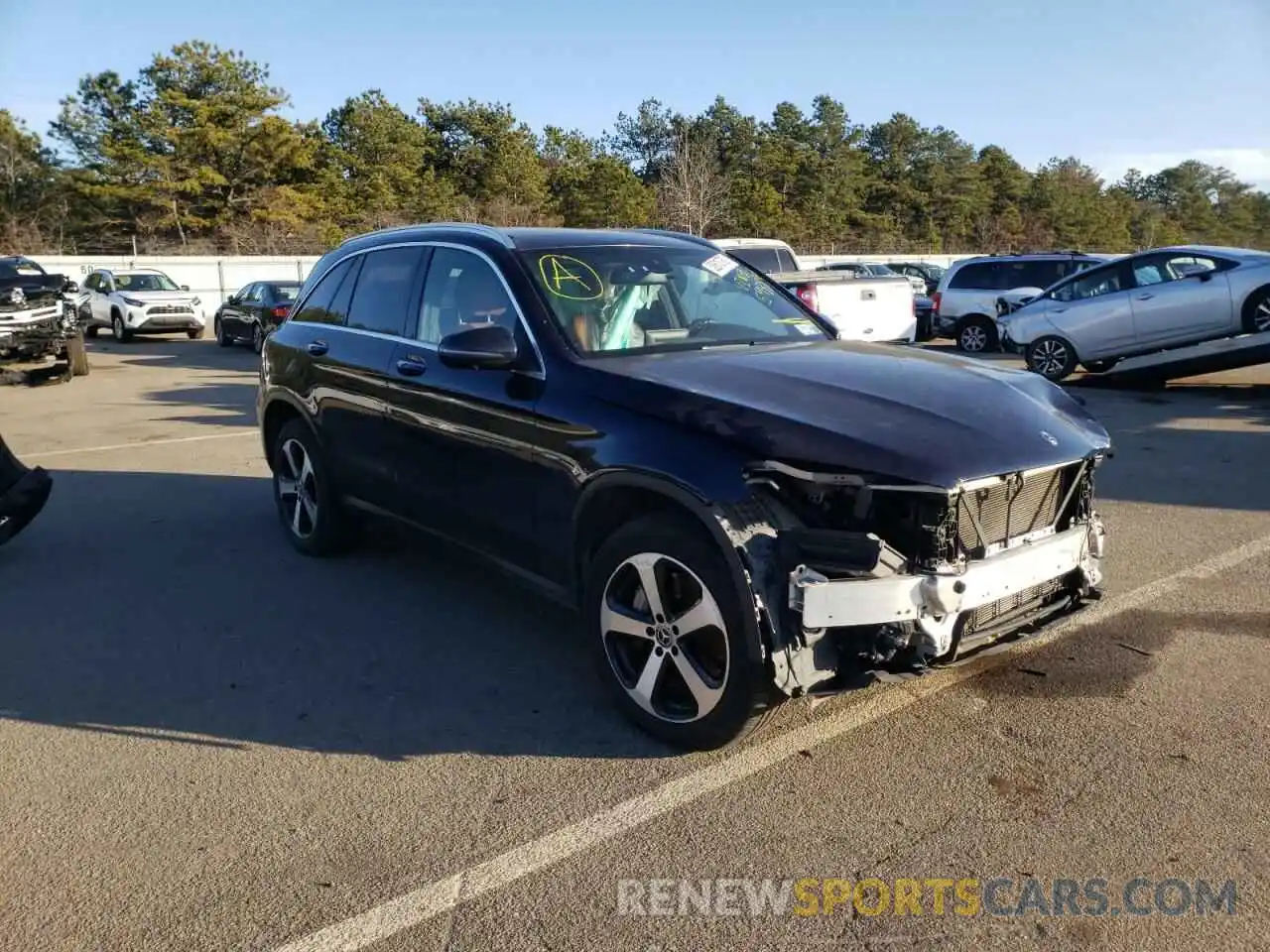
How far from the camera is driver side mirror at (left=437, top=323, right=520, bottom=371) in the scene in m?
4.22

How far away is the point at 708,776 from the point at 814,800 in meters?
0.37

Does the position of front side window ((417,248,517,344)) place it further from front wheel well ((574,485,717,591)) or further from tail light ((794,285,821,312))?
tail light ((794,285,821,312))

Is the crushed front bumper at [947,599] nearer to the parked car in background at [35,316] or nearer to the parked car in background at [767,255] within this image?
the parked car in background at [767,255]

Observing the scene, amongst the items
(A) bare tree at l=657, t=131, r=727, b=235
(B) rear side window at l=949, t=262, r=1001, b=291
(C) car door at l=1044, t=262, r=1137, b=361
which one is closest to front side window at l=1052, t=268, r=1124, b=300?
(C) car door at l=1044, t=262, r=1137, b=361

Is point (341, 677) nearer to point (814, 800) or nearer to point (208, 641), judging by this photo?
point (208, 641)

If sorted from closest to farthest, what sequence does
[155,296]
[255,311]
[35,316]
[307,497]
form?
[307,497] < [35,316] < [255,311] < [155,296]

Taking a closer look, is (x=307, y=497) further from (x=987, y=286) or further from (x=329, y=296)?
(x=987, y=286)

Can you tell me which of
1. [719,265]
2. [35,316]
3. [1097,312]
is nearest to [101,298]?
[35,316]

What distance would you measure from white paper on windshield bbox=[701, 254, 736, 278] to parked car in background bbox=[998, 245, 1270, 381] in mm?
8604

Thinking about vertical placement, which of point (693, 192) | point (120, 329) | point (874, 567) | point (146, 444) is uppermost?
point (693, 192)

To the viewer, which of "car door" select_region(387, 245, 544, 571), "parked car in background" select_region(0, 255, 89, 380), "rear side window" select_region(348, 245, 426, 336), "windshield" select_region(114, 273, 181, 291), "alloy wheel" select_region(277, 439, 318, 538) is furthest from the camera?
"windshield" select_region(114, 273, 181, 291)

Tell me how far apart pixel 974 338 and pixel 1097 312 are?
6.00 meters

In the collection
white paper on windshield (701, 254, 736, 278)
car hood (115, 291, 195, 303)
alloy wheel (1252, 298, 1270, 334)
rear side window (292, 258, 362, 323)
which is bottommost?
car hood (115, 291, 195, 303)

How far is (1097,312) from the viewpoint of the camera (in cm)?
1410
